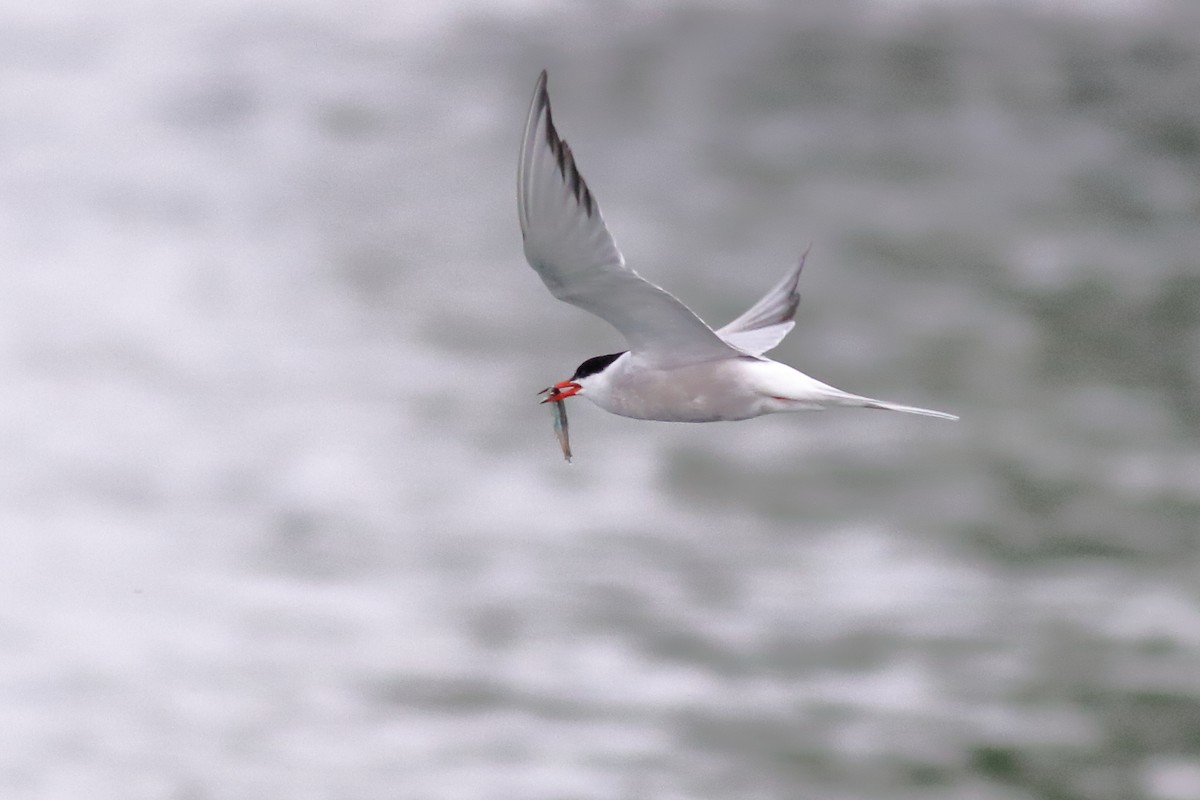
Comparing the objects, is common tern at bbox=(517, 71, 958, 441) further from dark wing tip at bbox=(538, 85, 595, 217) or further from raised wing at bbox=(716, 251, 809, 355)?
raised wing at bbox=(716, 251, 809, 355)

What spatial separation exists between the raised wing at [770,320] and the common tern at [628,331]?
2.22ft

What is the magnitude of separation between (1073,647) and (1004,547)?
4160 millimetres

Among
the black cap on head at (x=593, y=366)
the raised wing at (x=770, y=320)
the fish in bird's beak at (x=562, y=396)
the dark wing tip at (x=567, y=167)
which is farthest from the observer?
the raised wing at (x=770, y=320)

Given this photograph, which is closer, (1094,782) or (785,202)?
(1094,782)

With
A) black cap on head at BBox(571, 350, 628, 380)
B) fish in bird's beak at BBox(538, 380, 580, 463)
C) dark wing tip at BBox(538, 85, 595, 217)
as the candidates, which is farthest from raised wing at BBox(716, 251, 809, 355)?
dark wing tip at BBox(538, 85, 595, 217)

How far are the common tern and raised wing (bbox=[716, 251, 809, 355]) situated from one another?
677 mm

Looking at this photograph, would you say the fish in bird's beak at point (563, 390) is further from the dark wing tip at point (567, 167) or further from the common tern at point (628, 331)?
the dark wing tip at point (567, 167)

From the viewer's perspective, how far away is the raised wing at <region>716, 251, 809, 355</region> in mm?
5723

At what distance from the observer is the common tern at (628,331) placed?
457 cm

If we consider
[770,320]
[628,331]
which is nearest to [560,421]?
[628,331]

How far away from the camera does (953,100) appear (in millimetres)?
56969

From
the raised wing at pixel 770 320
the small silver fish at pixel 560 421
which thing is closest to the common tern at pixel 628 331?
the small silver fish at pixel 560 421

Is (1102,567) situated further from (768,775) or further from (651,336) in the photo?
(651,336)

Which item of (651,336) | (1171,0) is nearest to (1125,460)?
(1171,0)
